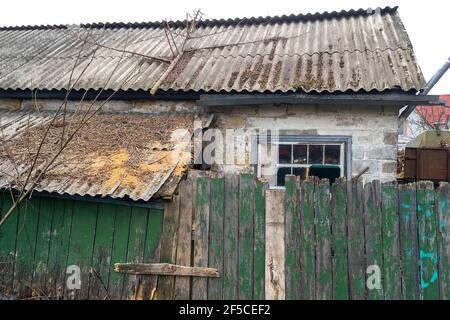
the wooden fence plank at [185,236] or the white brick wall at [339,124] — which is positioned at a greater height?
the white brick wall at [339,124]

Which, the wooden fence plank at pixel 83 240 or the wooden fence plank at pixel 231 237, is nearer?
the wooden fence plank at pixel 231 237

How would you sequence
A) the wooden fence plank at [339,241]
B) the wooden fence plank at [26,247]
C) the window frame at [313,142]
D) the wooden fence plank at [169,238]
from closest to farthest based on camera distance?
the wooden fence plank at [339,241], the wooden fence plank at [169,238], the wooden fence plank at [26,247], the window frame at [313,142]

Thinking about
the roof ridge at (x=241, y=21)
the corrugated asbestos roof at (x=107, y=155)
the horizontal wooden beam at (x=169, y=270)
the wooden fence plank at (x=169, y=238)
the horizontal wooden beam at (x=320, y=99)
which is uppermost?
the roof ridge at (x=241, y=21)

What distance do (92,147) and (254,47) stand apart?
364cm

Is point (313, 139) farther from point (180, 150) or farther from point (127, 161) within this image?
point (127, 161)

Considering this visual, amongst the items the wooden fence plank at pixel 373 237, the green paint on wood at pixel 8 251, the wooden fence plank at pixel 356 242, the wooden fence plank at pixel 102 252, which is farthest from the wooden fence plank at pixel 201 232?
the green paint on wood at pixel 8 251

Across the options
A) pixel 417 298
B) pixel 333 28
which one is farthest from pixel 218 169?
pixel 333 28

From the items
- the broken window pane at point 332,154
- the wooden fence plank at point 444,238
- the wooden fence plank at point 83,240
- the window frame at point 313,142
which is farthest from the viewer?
the broken window pane at point 332,154

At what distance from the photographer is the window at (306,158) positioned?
4.67 metres

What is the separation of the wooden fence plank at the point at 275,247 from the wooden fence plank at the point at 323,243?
33 centimetres

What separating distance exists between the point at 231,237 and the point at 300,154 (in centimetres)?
219

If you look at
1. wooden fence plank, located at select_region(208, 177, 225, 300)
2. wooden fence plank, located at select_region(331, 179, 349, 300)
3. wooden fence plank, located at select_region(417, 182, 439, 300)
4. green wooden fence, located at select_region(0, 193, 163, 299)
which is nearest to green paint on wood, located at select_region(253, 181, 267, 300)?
wooden fence plank, located at select_region(208, 177, 225, 300)

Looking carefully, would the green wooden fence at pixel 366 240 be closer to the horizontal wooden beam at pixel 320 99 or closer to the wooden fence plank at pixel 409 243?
the wooden fence plank at pixel 409 243

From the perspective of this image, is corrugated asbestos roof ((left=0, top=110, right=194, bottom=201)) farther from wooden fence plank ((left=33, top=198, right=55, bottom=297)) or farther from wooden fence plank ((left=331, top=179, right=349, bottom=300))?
wooden fence plank ((left=331, top=179, right=349, bottom=300))
